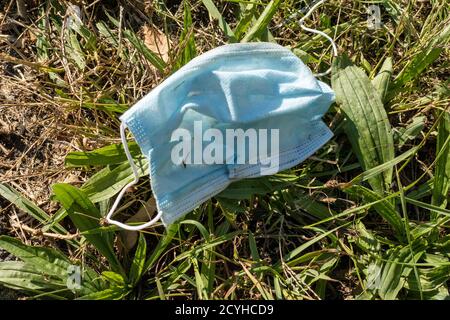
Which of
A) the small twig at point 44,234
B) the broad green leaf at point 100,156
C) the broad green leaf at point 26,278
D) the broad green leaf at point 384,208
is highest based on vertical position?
the broad green leaf at point 100,156

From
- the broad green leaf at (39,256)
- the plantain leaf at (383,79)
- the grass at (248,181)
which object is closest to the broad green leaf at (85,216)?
the grass at (248,181)

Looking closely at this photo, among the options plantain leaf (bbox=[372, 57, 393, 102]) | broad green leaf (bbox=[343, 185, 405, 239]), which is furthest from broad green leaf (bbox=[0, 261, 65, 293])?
plantain leaf (bbox=[372, 57, 393, 102])

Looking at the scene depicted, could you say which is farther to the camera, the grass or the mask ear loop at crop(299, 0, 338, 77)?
the mask ear loop at crop(299, 0, 338, 77)

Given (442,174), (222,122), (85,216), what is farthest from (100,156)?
(442,174)

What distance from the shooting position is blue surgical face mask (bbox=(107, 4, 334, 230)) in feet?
5.44

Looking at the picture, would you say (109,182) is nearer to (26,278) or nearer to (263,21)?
(26,278)

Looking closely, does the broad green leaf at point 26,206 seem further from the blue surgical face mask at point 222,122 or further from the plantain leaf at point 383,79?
the plantain leaf at point 383,79

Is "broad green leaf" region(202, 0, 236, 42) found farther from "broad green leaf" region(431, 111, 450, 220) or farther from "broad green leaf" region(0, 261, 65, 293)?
"broad green leaf" region(0, 261, 65, 293)

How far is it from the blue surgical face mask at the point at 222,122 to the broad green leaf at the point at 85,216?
95 millimetres

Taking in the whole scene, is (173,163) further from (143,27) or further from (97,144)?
(143,27)

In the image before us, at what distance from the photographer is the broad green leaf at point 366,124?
1816 mm

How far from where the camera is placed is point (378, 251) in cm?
177

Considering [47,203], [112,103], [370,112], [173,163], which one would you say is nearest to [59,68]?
[112,103]

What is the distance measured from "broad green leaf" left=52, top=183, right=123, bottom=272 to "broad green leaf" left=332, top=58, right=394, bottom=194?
79 cm
